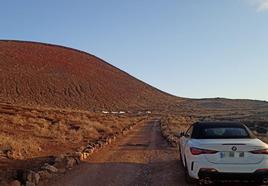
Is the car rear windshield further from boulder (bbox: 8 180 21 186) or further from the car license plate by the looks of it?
boulder (bbox: 8 180 21 186)

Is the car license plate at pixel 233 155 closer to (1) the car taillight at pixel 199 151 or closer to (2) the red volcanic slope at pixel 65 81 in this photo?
(1) the car taillight at pixel 199 151

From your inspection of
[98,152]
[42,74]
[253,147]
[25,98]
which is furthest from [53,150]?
[42,74]

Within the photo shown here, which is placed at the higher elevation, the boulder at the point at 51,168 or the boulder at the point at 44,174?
the boulder at the point at 51,168

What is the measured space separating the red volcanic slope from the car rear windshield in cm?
8723

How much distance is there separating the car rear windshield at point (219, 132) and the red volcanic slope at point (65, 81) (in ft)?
286

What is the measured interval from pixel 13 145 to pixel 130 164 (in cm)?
560

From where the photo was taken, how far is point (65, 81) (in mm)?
121438

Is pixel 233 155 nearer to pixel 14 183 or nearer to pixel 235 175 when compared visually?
pixel 235 175

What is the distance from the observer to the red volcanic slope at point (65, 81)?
359ft

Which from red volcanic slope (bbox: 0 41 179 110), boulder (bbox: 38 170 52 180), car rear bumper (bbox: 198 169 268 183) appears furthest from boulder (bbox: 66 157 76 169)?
red volcanic slope (bbox: 0 41 179 110)

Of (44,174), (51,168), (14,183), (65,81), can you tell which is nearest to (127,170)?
(51,168)

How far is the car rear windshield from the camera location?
12133mm

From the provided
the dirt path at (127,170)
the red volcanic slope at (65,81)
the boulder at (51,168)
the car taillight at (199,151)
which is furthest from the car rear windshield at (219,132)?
the red volcanic slope at (65,81)

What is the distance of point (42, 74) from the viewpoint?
122 m
